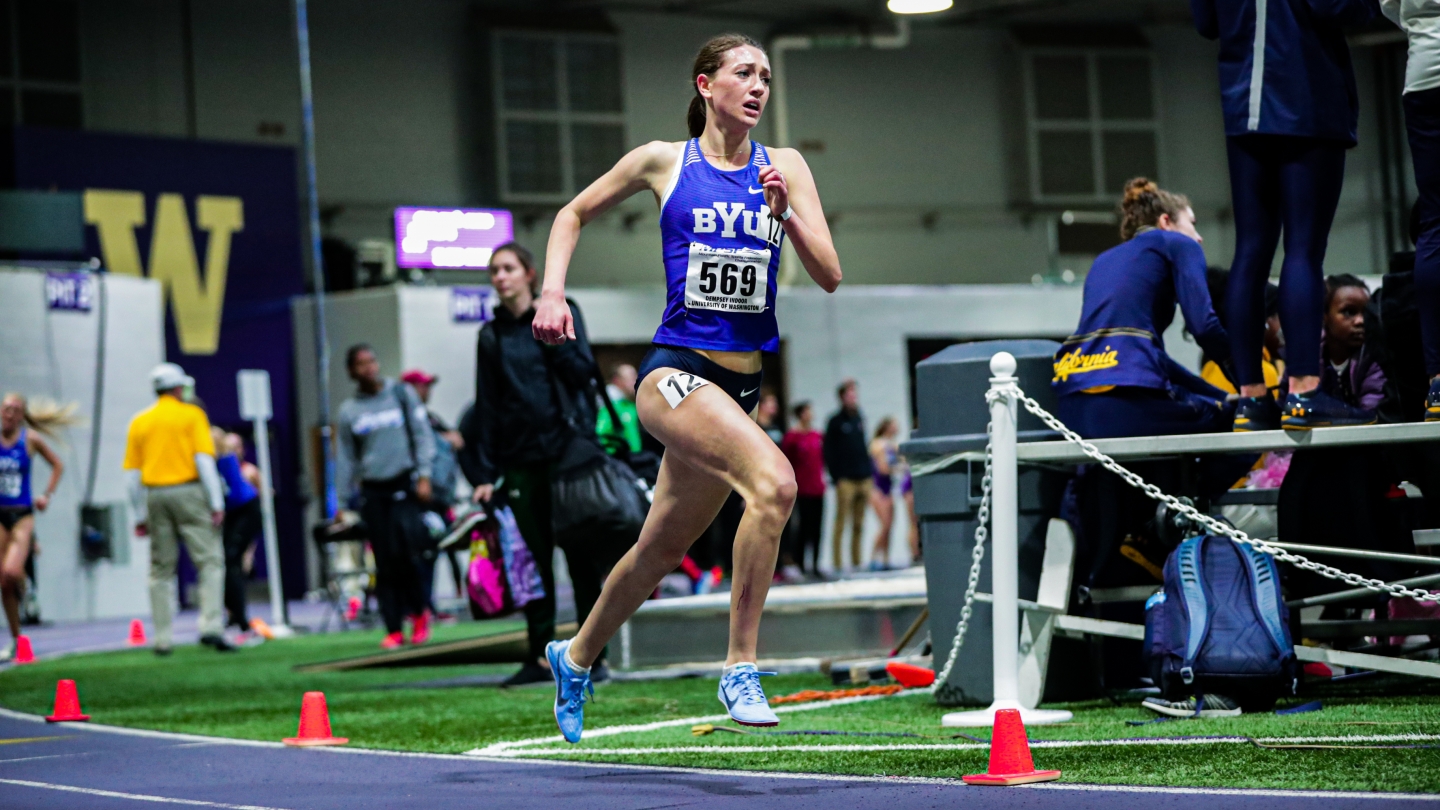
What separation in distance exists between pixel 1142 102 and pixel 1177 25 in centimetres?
157

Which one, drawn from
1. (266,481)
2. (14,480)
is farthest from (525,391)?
(266,481)

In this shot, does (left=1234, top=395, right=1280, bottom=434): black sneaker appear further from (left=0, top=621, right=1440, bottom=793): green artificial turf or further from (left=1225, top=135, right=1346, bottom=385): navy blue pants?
(left=0, top=621, right=1440, bottom=793): green artificial turf

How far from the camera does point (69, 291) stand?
18.6 metres

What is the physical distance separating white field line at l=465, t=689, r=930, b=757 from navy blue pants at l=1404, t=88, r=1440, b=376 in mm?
2505

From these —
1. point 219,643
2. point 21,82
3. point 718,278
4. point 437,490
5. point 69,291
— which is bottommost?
point 219,643

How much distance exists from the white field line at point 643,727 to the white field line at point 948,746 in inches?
2.9

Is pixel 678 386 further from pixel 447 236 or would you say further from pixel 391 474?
pixel 447 236

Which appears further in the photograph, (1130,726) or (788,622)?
(788,622)

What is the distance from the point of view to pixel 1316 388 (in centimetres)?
541

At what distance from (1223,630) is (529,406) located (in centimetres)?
343

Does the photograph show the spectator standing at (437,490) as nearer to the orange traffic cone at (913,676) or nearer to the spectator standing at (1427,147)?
the orange traffic cone at (913,676)

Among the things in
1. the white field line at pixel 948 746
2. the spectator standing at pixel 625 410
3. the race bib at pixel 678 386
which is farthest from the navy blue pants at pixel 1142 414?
the spectator standing at pixel 625 410

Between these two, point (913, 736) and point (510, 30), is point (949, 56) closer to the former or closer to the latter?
point (510, 30)

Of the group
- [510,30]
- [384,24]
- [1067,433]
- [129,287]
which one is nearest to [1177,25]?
[510,30]
